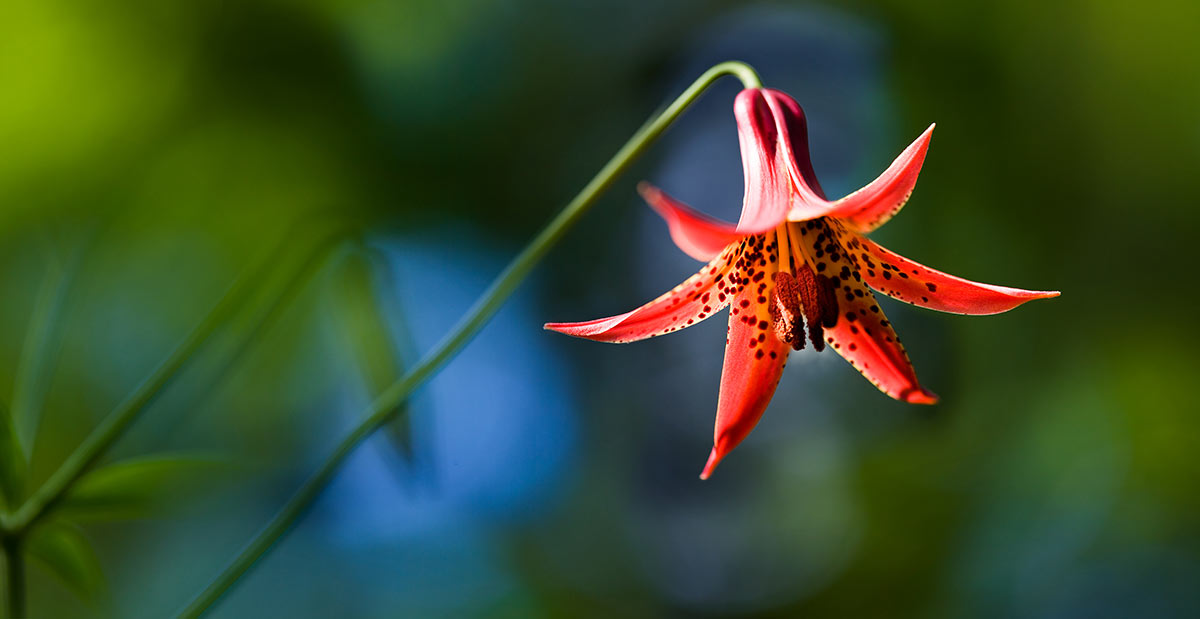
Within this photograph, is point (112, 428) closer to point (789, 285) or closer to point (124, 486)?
point (124, 486)

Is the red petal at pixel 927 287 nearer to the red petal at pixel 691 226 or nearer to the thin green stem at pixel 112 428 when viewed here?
the red petal at pixel 691 226

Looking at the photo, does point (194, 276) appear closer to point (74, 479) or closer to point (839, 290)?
point (74, 479)

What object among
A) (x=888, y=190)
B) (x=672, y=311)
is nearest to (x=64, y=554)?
(x=672, y=311)

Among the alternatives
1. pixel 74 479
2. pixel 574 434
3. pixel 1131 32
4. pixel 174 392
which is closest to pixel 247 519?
pixel 174 392

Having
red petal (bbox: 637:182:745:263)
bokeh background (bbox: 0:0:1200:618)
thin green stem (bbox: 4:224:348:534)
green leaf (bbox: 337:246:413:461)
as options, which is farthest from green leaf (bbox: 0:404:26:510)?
bokeh background (bbox: 0:0:1200:618)

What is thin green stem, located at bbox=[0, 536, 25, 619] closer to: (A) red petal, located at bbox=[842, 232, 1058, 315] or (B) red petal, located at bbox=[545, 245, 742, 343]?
(B) red petal, located at bbox=[545, 245, 742, 343]

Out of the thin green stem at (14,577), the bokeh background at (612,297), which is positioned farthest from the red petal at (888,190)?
the bokeh background at (612,297)
